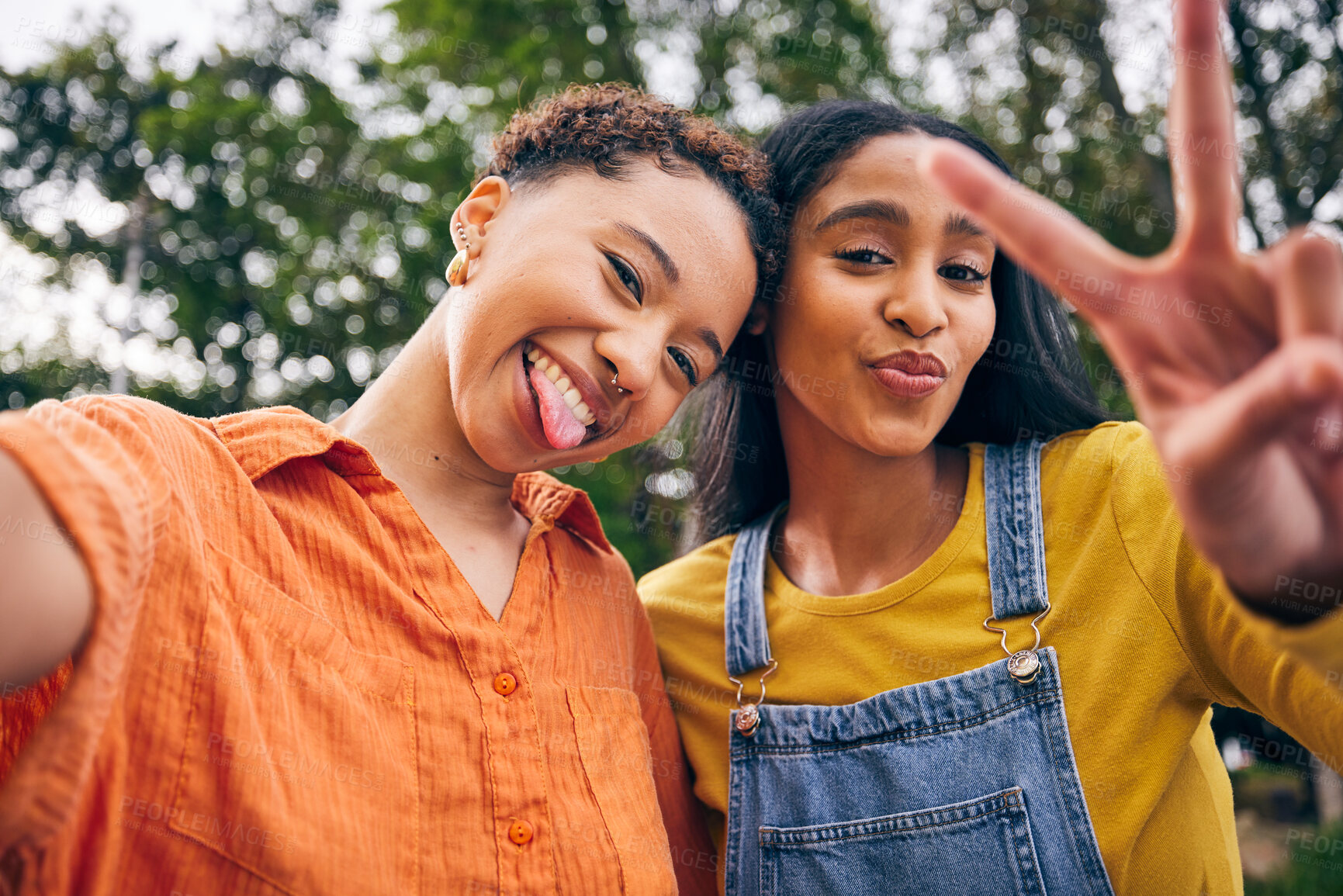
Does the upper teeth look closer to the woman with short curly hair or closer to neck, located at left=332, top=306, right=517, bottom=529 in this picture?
the woman with short curly hair

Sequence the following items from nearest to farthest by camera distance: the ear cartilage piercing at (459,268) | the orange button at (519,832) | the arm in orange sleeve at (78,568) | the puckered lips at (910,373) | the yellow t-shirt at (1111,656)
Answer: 1. the arm in orange sleeve at (78,568)
2. the orange button at (519,832)
3. the yellow t-shirt at (1111,656)
4. the ear cartilage piercing at (459,268)
5. the puckered lips at (910,373)

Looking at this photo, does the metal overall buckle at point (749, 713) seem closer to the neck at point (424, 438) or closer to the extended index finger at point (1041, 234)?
the neck at point (424, 438)

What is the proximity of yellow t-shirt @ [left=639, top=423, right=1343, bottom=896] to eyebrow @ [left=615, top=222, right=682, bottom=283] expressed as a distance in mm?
848

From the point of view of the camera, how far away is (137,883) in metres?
1.14

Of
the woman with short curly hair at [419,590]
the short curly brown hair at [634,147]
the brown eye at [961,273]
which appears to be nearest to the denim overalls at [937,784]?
the woman with short curly hair at [419,590]

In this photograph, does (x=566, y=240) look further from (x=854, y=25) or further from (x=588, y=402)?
(x=854, y=25)

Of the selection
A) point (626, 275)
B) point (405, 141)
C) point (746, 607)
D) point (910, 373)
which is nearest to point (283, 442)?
point (626, 275)

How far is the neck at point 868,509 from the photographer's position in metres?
2.12

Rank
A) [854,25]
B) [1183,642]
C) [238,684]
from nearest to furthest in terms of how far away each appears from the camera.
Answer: [238,684]
[1183,642]
[854,25]

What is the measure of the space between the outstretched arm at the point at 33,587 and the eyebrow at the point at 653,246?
1.07 metres

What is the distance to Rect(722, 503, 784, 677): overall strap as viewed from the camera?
2.03 meters

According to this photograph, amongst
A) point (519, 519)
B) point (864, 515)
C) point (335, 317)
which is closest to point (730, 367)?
point (864, 515)

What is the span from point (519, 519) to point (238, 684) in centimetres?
84

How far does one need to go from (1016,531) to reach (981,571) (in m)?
0.11
